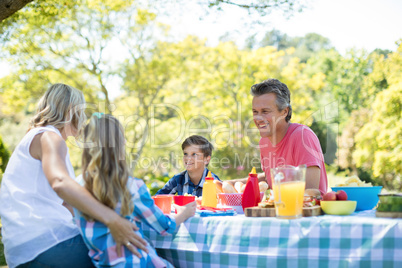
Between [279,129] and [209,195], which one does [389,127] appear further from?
[209,195]

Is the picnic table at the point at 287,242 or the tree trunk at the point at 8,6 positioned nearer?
the picnic table at the point at 287,242

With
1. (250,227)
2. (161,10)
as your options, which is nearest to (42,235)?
(250,227)

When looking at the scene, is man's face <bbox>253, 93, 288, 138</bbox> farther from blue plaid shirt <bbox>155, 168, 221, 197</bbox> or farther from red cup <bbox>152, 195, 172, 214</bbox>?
red cup <bbox>152, 195, 172, 214</bbox>

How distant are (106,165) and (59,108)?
24.0 inches

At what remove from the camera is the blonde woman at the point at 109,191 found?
6.10 feet

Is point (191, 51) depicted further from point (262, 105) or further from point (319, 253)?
point (319, 253)

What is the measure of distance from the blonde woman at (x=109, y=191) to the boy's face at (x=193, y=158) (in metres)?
1.50

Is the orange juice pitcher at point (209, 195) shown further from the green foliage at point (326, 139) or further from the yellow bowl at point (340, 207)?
the green foliage at point (326, 139)

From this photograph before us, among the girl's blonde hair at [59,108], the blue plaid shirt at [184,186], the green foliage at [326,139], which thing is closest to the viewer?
the girl's blonde hair at [59,108]

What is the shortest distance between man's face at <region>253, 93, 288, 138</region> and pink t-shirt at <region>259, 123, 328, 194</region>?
101 millimetres

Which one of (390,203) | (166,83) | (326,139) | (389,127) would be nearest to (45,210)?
(390,203)

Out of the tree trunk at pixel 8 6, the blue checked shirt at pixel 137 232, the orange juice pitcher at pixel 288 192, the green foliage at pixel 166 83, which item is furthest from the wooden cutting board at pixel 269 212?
the green foliage at pixel 166 83

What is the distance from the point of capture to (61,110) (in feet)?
7.45

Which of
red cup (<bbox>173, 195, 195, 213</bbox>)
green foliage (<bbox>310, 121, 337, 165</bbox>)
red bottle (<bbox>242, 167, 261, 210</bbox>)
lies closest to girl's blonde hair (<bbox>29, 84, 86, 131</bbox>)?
red cup (<bbox>173, 195, 195, 213</bbox>)
